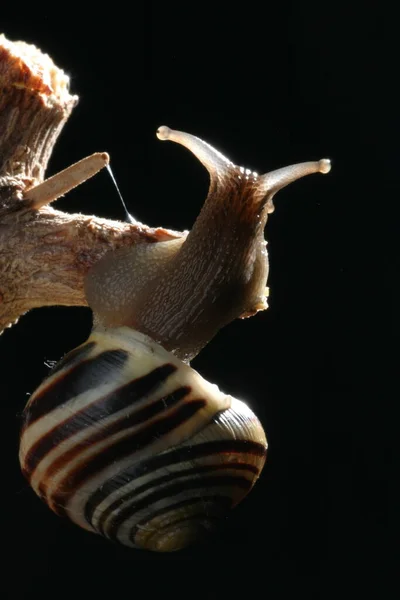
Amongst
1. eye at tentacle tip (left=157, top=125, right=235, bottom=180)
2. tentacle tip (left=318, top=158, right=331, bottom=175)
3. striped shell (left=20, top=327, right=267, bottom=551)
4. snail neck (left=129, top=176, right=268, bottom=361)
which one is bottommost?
striped shell (left=20, top=327, right=267, bottom=551)

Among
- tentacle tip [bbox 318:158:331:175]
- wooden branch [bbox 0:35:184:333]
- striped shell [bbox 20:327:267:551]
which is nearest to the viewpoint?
striped shell [bbox 20:327:267:551]

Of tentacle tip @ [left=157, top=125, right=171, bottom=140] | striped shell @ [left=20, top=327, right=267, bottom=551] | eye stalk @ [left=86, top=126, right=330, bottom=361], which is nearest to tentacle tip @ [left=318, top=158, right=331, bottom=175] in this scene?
eye stalk @ [left=86, top=126, right=330, bottom=361]

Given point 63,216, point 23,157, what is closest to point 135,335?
point 63,216

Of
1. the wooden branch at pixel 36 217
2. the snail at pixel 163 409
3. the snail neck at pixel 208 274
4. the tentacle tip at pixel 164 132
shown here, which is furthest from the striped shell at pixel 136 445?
the tentacle tip at pixel 164 132

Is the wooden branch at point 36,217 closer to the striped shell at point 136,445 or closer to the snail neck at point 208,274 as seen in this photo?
the snail neck at point 208,274

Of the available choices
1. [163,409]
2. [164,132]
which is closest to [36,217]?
[164,132]

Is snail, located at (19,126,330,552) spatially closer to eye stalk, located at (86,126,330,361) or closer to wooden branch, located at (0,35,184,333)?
eye stalk, located at (86,126,330,361)

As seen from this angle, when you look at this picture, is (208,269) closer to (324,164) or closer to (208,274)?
(208,274)

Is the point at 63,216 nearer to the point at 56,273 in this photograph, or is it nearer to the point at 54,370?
the point at 56,273

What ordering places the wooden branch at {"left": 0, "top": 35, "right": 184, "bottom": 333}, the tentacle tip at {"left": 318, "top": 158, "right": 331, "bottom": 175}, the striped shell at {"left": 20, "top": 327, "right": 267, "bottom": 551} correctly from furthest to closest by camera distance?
1. the wooden branch at {"left": 0, "top": 35, "right": 184, "bottom": 333}
2. the tentacle tip at {"left": 318, "top": 158, "right": 331, "bottom": 175}
3. the striped shell at {"left": 20, "top": 327, "right": 267, "bottom": 551}
